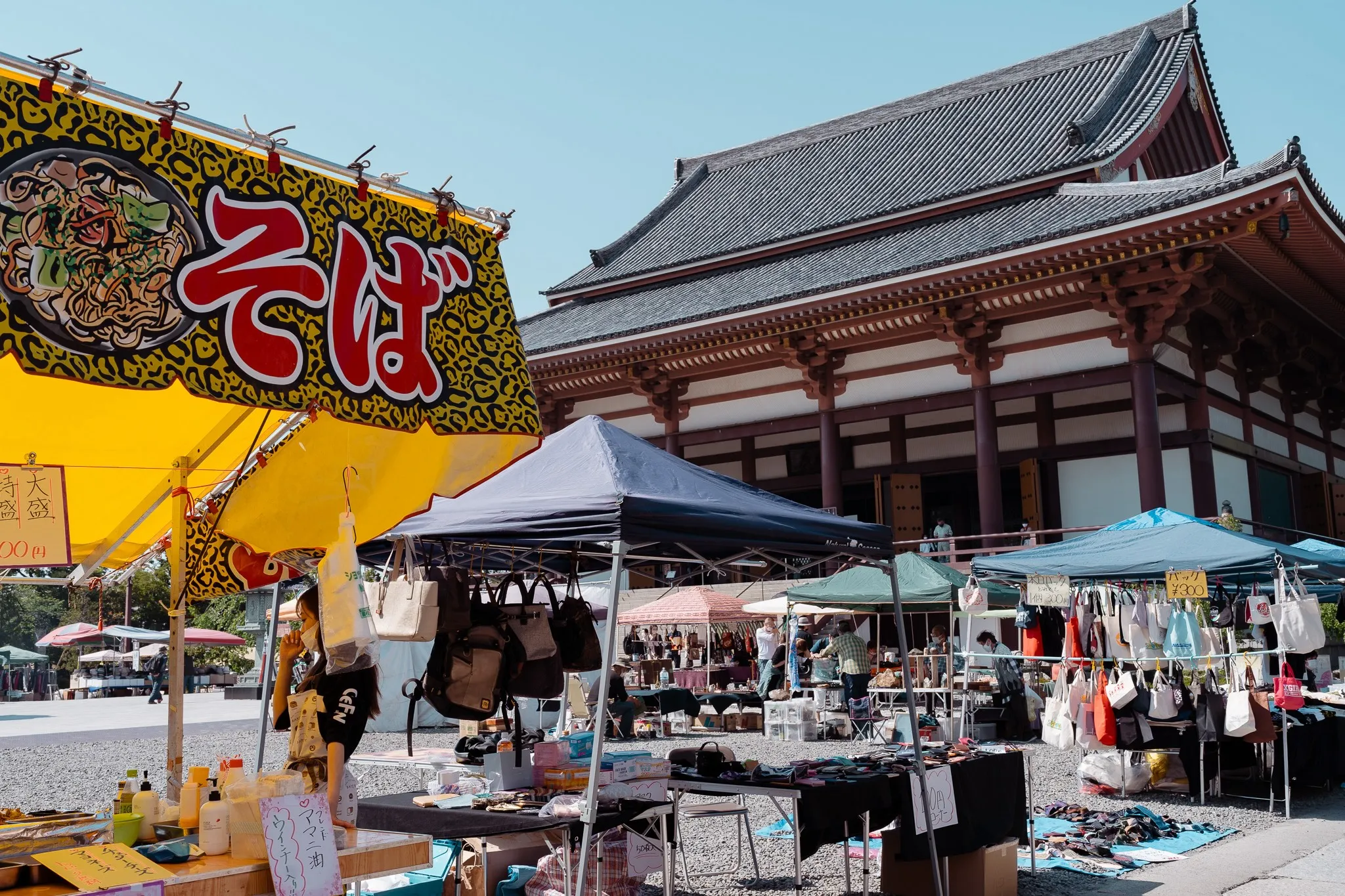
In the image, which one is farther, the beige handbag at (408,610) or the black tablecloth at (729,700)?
the black tablecloth at (729,700)

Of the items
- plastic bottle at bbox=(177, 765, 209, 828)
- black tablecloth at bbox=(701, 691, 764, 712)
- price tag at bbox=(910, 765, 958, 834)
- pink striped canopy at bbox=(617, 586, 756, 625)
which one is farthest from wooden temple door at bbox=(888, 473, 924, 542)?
plastic bottle at bbox=(177, 765, 209, 828)

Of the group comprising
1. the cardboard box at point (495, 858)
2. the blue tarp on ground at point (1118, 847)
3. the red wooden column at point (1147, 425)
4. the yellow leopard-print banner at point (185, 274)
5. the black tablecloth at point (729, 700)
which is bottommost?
the blue tarp on ground at point (1118, 847)

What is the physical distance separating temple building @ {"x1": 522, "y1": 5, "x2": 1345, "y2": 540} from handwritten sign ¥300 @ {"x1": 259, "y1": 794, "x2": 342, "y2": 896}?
13.3 metres

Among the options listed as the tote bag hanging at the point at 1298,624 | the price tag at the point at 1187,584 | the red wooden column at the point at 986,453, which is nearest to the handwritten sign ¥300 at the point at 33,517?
the price tag at the point at 1187,584

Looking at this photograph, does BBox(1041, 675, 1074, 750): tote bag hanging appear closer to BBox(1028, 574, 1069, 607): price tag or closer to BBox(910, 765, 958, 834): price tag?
BBox(1028, 574, 1069, 607): price tag

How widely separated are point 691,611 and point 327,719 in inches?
486

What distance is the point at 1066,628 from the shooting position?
9.01 metres

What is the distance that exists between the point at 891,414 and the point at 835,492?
1517 mm

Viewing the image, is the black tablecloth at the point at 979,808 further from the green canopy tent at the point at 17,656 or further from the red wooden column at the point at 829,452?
the green canopy tent at the point at 17,656

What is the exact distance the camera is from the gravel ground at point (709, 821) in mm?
6348

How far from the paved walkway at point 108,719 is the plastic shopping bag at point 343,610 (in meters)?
10.4

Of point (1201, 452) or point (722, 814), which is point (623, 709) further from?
point (1201, 452)

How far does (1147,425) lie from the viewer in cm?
1534

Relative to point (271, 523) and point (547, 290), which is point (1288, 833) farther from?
point (547, 290)
